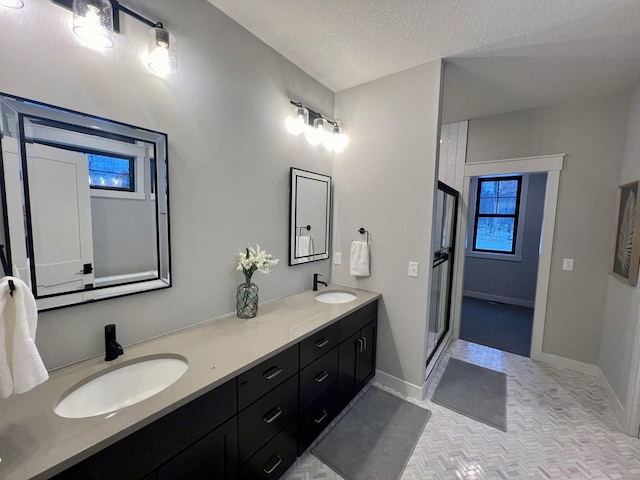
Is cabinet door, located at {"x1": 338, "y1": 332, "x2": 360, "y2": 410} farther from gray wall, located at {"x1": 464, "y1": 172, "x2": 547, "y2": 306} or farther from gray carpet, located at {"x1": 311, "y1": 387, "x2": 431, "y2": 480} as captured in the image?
gray wall, located at {"x1": 464, "y1": 172, "x2": 547, "y2": 306}

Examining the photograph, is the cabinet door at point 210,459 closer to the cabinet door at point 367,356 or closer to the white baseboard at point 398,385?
the cabinet door at point 367,356

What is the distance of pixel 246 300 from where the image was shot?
175 cm

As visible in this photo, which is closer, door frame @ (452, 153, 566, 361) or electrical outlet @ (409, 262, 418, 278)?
electrical outlet @ (409, 262, 418, 278)

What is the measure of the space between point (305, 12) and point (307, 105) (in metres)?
0.73

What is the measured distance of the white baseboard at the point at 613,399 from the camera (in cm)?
195

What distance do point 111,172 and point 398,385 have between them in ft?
8.38

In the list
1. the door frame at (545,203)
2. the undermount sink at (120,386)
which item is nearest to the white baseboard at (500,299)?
the door frame at (545,203)

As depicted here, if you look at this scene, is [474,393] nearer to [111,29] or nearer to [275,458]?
[275,458]

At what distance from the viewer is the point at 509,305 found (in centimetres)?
473

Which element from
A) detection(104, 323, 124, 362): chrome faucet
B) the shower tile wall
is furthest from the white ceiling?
detection(104, 323, 124, 362): chrome faucet

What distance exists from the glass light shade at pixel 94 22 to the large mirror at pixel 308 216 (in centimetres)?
128

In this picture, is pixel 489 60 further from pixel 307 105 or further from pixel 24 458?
pixel 24 458

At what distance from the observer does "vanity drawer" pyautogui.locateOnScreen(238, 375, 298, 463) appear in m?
1.23

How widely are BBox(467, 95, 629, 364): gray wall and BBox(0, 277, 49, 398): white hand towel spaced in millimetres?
3826
